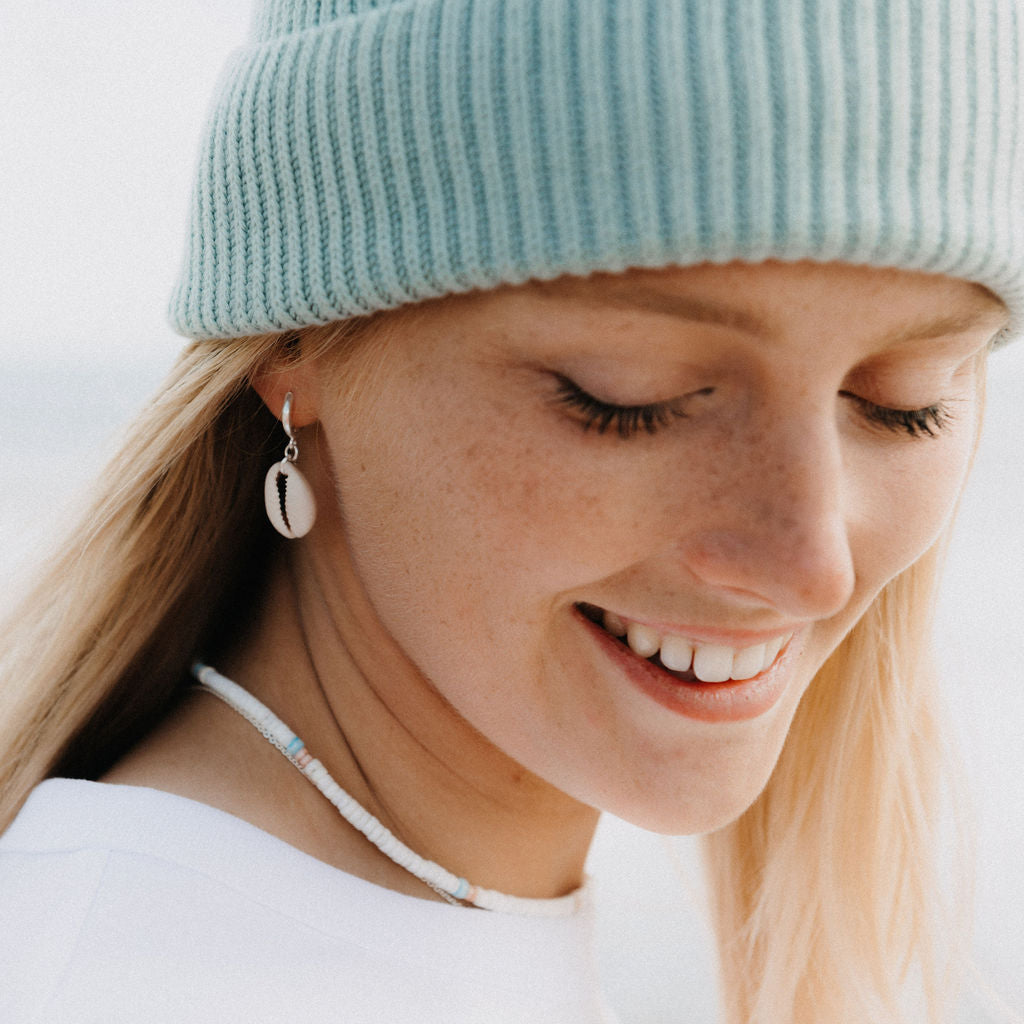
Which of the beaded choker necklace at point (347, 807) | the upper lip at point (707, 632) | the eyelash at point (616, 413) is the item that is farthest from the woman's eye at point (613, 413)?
the beaded choker necklace at point (347, 807)

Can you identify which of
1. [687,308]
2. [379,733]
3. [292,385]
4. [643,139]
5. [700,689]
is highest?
[643,139]

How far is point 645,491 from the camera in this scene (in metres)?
0.96

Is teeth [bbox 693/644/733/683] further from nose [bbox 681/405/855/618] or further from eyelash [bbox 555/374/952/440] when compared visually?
eyelash [bbox 555/374/952/440]

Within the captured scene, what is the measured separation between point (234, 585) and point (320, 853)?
337 mm

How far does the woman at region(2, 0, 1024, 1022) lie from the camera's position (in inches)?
34.8

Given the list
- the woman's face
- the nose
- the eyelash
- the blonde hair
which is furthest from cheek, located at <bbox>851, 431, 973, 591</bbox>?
the blonde hair

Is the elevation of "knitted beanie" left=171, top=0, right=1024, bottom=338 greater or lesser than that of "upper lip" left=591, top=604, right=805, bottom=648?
greater

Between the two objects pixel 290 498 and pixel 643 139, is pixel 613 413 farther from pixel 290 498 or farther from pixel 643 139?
pixel 290 498

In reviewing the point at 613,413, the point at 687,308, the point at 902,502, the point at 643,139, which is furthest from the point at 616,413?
the point at 902,502

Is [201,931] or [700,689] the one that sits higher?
[700,689]

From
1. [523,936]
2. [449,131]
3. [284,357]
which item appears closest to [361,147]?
[449,131]

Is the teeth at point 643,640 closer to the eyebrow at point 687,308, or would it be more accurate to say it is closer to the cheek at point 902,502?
the cheek at point 902,502

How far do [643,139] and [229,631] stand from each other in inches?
29.3

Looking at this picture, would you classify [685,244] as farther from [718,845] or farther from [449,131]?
[718,845]
